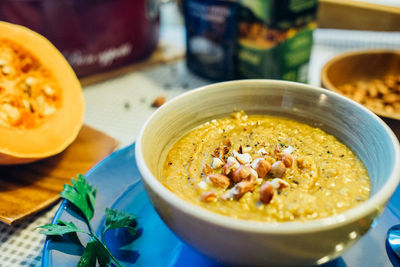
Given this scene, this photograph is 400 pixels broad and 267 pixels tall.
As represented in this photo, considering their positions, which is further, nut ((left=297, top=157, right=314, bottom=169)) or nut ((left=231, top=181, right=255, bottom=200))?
nut ((left=297, top=157, right=314, bottom=169))

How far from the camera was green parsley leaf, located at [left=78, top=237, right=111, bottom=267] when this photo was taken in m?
0.80

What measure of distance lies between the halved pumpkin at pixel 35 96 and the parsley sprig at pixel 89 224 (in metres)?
0.31

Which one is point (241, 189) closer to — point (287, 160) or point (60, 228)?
point (287, 160)

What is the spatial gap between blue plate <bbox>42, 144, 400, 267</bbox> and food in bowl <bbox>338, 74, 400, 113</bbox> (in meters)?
0.65

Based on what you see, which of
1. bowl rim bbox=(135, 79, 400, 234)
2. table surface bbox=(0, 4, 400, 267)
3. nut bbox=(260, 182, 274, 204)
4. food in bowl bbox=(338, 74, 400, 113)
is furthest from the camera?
food in bowl bbox=(338, 74, 400, 113)

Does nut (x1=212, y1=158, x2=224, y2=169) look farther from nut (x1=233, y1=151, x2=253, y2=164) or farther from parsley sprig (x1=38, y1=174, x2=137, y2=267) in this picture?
parsley sprig (x1=38, y1=174, x2=137, y2=267)

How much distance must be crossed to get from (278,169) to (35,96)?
0.98 m

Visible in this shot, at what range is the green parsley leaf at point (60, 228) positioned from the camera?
0.83 m

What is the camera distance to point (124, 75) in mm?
2074

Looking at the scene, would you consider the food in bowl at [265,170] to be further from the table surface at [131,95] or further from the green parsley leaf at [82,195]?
the table surface at [131,95]

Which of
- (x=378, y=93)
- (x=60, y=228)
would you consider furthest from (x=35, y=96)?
(x=378, y=93)

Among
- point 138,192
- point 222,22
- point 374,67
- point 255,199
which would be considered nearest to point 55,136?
point 138,192

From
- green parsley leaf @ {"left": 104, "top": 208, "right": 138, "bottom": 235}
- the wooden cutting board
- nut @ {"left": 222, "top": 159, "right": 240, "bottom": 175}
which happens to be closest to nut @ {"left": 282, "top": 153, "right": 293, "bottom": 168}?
nut @ {"left": 222, "top": 159, "right": 240, "bottom": 175}

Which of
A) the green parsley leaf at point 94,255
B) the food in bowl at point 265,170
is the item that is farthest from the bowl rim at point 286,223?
the green parsley leaf at point 94,255
